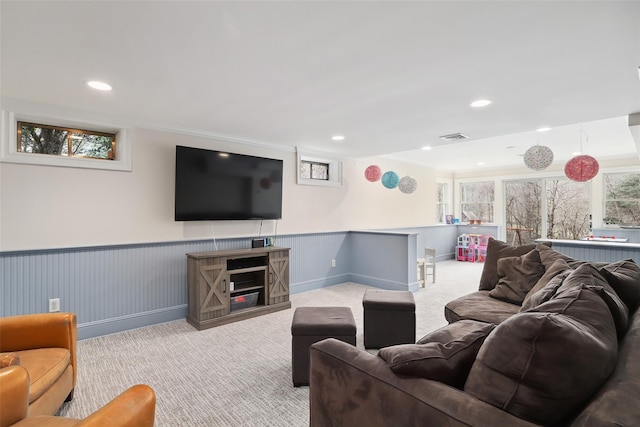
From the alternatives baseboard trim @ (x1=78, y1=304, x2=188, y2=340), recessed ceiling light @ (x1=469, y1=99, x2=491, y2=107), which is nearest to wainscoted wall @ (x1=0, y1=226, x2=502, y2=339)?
baseboard trim @ (x1=78, y1=304, x2=188, y2=340)

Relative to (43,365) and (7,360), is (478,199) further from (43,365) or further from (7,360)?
(7,360)

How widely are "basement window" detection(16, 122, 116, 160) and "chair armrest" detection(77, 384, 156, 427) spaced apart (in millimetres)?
3192

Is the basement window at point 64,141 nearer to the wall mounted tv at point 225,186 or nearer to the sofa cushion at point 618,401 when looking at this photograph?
the wall mounted tv at point 225,186

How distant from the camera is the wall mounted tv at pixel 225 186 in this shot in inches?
152

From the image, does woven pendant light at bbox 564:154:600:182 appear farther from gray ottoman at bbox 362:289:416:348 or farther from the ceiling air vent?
gray ottoman at bbox 362:289:416:348

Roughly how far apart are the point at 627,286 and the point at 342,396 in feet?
5.29

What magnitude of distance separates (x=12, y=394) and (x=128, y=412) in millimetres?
563

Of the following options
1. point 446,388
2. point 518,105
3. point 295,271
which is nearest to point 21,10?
point 446,388

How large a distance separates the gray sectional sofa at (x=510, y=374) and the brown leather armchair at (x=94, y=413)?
688mm

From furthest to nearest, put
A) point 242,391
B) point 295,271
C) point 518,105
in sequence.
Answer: point 295,271, point 518,105, point 242,391

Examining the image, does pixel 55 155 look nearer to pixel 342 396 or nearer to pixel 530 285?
pixel 342 396

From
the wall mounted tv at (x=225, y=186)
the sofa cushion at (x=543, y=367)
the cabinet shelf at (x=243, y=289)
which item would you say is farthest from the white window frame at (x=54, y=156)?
the sofa cushion at (x=543, y=367)

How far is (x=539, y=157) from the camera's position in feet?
13.8

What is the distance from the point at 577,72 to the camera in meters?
2.40
